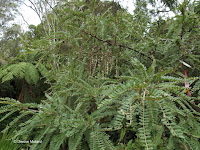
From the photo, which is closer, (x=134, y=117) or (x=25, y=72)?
(x=134, y=117)

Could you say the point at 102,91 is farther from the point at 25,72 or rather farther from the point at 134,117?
the point at 25,72

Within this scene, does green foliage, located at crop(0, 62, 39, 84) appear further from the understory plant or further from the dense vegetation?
the understory plant

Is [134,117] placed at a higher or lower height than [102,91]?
lower

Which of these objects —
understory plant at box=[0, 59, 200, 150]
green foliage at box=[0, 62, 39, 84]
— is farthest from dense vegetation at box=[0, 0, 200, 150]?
green foliage at box=[0, 62, 39, 84]

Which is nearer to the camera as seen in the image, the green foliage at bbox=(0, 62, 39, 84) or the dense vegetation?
the dense vegetation

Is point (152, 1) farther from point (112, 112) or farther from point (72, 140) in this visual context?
point (72, 140)

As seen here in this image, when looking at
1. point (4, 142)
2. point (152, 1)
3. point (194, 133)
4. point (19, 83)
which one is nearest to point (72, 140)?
point (4, 142)

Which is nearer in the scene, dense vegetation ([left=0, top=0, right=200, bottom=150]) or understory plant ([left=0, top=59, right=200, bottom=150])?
understory plant ([left=0, top=59, right=200, bottom=150])

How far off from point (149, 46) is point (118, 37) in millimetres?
312

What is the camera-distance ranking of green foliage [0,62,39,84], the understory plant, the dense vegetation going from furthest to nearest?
green foliage [0,62,39,84]
the dense vegetation
the understory plant

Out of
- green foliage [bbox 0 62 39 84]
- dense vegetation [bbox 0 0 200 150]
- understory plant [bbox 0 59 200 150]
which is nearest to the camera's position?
understory plant [bbox 0 59 200 150]

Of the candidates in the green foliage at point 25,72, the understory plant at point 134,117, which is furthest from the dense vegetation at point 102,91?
the green foliage at point 25,72

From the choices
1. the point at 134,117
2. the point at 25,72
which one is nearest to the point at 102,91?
the point at 134,117

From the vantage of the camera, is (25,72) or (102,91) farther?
(25,72)
